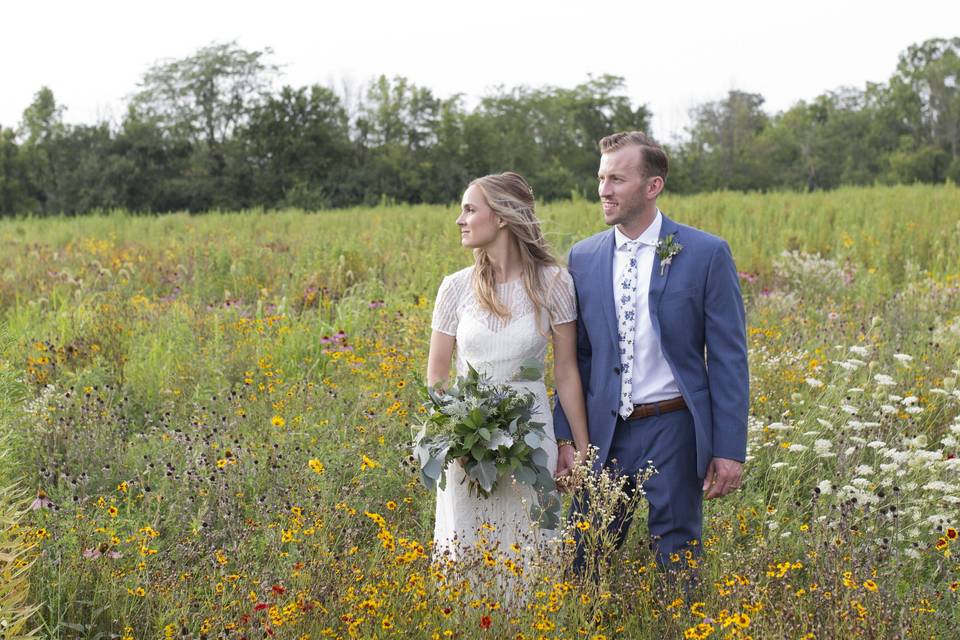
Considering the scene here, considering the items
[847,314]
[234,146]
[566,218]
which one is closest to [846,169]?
[234,146]

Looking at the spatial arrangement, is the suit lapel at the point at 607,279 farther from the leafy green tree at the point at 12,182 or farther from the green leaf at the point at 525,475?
the leafy green tree at the point at 12,182

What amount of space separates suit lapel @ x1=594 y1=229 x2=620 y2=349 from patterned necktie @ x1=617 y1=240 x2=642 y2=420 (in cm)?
3

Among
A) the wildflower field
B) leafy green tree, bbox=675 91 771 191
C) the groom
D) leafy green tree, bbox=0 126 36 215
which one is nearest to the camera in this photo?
the wildflower field

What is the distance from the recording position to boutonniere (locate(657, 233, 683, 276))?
3.01 meters

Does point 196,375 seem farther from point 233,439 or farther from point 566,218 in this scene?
point 566,218

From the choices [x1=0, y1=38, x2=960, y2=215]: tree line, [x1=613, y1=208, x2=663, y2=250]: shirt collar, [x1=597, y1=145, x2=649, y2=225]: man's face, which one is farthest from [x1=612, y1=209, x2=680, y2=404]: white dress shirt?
[x1=0, y1=38, x2=960, y2=215]: tree line

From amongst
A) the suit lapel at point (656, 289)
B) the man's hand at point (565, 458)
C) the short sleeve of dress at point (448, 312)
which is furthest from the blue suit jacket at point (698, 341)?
the short sleeve of dress at point (448, 312)

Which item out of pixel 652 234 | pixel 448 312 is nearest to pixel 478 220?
pixel 448 312

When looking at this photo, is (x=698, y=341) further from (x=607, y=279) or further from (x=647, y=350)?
(x=607, y=279)

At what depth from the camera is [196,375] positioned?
5898 millimetres

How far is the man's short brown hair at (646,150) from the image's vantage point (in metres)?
2.98

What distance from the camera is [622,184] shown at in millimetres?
3000

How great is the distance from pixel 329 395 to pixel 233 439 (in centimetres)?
73

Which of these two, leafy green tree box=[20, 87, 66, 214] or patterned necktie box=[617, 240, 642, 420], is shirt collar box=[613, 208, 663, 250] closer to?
patterned necktie box=[617, 240, 642, 420]
